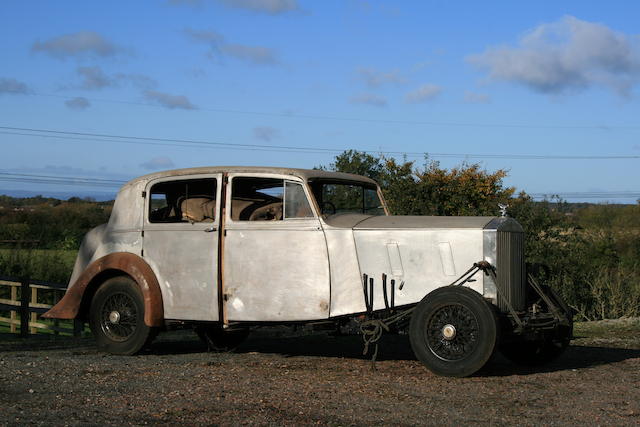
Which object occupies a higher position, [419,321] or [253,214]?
[253,214]

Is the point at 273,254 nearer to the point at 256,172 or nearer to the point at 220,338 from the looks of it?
the point at 256,172

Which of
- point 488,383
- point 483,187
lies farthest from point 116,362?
point 483,187

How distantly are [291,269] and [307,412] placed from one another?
2.84 meters

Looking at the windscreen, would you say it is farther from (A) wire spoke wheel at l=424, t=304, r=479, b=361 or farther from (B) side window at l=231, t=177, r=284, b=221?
(A) wire spoke wheel at l=424, t=304, r=479, b=361

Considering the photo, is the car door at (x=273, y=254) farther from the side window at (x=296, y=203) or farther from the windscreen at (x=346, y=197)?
the windscreen at (x=346, y=197)

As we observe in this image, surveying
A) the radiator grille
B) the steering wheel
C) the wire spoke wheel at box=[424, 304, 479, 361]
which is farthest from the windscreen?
the radiator grille

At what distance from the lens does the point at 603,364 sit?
905 centimetres

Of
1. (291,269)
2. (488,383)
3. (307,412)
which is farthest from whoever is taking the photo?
(291,269)

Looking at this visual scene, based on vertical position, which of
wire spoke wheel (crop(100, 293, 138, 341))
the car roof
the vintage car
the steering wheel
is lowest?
wire spoke wheel (crop(100, 293, 138, 341))

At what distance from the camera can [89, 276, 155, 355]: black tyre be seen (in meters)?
9.57

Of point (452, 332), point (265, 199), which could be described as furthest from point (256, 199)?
point (452, 332)

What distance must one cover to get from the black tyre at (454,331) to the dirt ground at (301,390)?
0.18 metres

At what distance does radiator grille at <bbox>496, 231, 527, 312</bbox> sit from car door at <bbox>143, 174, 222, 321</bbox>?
10.4ft

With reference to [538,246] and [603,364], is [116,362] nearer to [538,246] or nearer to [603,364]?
[603,364]
